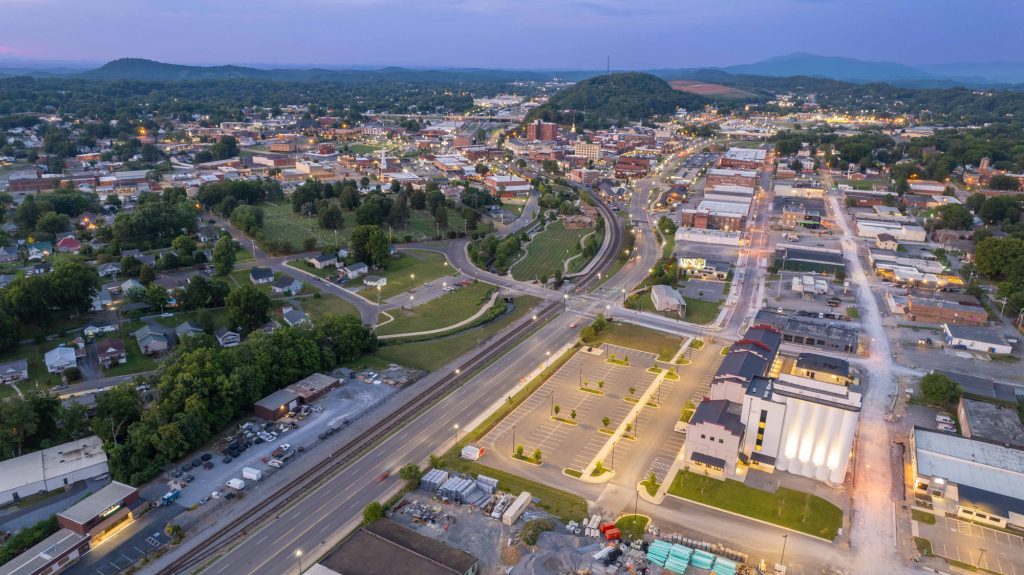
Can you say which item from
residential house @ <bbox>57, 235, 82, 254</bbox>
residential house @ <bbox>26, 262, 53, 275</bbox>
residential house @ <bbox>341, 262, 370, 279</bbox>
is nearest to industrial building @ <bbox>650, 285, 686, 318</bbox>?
residential house @ <bbox>341, 262, 370, 279</bbox>

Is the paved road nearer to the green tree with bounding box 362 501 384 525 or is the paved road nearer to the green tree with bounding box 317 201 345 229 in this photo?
the green tree with bounding box 362 501 384 525

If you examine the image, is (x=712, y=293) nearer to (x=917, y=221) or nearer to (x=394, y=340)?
(x=394, y=340)

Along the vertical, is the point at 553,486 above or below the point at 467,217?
below

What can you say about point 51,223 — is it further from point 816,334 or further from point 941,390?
point 941,390

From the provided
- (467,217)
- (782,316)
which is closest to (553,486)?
(782,316)

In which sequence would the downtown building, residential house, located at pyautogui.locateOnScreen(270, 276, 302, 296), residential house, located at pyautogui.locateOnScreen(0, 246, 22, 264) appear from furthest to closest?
residential house, located at pyautogui.locateOnScreen(0, 246, 22, 264) → residential house, located at pyautogui.locateOnScreen(270, 276, 302, 296) → the downtown building

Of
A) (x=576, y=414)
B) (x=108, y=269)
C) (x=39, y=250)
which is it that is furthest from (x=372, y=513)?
(x=39, y=250)

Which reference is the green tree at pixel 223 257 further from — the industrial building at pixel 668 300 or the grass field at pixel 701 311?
the grass field at pixel 701 311
